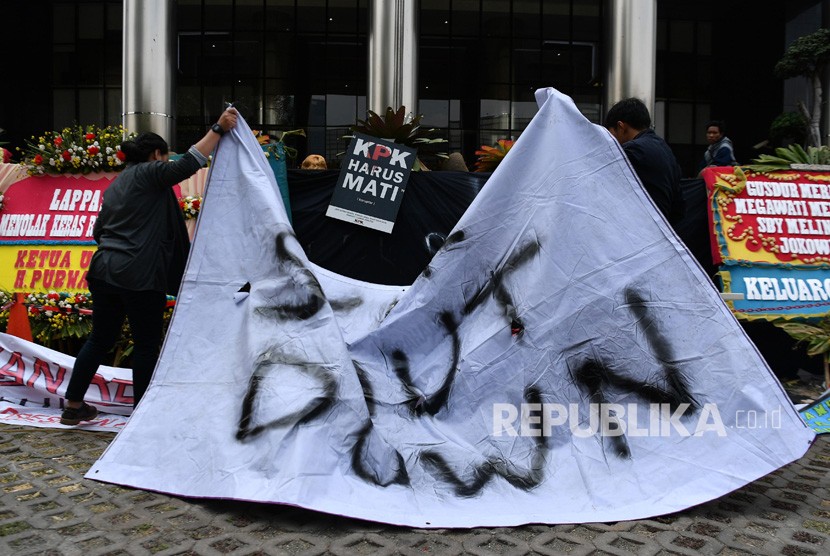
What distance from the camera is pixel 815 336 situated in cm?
604

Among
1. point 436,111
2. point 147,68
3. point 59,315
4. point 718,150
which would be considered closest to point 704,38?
point 436,111

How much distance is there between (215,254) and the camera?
163 inches

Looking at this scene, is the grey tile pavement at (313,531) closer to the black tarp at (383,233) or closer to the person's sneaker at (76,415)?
the person's sneaker at (76,415)

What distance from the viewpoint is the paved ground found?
113 inches

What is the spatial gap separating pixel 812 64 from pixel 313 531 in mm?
15664

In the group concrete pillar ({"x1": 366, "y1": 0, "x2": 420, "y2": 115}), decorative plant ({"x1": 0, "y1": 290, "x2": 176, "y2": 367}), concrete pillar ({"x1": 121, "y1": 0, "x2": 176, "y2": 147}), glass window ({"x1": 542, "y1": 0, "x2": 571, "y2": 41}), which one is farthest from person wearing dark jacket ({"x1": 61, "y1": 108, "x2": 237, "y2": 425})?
glass window ({"x1": 542, "y1": 0, "x2": 571, "y2": 41})

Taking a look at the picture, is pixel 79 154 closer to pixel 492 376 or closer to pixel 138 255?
pixel 138 255

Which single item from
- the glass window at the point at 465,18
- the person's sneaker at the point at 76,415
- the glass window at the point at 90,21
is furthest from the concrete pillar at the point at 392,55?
the glass window at the point at 90,21

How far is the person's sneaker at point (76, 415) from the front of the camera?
180 inches

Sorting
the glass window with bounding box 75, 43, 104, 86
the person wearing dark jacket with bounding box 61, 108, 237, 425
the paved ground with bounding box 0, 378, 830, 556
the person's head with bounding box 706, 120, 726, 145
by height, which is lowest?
the paved ground with bounding box 0, 378, 830, 556

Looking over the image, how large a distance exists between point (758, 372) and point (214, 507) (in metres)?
2.58

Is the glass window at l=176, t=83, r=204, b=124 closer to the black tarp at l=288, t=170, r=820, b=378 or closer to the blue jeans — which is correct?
the black tarp at l=288, t=170, r=820, b=378

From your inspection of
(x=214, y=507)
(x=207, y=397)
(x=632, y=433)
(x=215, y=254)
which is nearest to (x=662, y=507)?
(x=632, y=433)

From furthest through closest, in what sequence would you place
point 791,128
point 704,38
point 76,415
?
point 704,38
point 791,128
point 76,415
